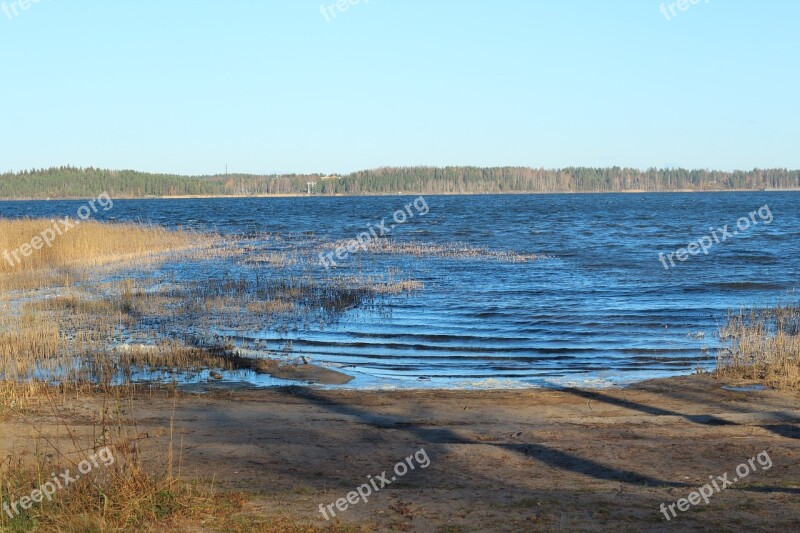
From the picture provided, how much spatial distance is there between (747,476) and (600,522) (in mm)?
2506

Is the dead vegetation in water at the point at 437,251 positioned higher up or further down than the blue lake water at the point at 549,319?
higher up

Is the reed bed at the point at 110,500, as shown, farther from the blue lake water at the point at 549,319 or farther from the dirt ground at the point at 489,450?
the blue lake water at the point at 549,319

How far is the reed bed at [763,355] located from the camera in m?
13.5

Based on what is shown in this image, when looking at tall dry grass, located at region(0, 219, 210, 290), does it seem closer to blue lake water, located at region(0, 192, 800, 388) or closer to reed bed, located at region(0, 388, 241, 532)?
blue lake water, located at region(0, 192, 800, 388)

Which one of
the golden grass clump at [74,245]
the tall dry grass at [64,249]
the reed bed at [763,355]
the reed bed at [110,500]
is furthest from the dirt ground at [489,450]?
the golden grass clump at [74,245]

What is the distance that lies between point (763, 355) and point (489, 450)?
25.5 feet

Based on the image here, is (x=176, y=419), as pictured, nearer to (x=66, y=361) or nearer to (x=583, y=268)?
(x=66, y=361)

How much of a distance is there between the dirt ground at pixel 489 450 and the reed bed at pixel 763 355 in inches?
31.6

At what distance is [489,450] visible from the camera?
959cm

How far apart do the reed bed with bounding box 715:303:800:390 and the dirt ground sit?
801 mm

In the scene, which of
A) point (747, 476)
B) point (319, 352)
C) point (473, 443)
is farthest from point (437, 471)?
point (319, 352)

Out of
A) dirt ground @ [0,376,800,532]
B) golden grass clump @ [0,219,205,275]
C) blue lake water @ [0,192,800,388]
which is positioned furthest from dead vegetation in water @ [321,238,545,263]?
dirt ground @ [0,376,800,532]

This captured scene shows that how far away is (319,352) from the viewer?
17156mm

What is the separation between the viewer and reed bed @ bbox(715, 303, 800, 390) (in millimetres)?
13477
